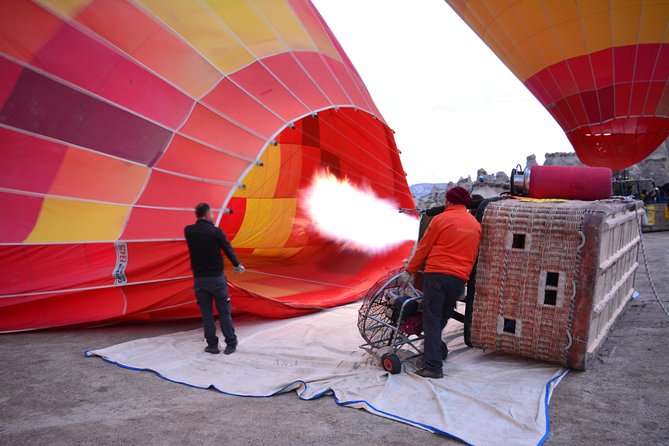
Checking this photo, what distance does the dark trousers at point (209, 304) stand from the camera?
3.79 meters

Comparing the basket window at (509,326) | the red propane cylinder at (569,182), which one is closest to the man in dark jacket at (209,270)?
the basket window at (509,326)

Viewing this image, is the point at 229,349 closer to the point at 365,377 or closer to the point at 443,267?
the point at 365,377

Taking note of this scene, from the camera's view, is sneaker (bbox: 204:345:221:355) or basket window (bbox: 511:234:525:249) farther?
sneaker (bbox: 204:345:221:355)

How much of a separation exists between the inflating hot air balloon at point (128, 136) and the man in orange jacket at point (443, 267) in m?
1.86

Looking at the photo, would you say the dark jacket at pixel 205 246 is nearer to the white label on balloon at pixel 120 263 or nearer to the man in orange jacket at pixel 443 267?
the white label on balloon at pixel 120 263

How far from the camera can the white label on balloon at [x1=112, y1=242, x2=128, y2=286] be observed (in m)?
4.20

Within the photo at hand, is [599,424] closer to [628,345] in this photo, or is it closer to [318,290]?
[628,345]

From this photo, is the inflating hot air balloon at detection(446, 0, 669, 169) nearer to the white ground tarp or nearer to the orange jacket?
the white ground tarp

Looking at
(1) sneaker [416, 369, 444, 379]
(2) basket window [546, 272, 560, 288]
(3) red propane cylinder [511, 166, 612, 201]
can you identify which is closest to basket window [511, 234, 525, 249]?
(2) basket window [546, 272, 560, 288]

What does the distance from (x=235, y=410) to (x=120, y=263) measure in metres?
2.06

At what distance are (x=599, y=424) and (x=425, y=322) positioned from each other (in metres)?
1.05

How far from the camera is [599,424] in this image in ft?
7.89

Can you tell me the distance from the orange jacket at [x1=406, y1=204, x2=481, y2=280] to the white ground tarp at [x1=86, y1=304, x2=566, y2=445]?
66cm

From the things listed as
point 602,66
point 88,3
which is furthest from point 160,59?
point 602,66
